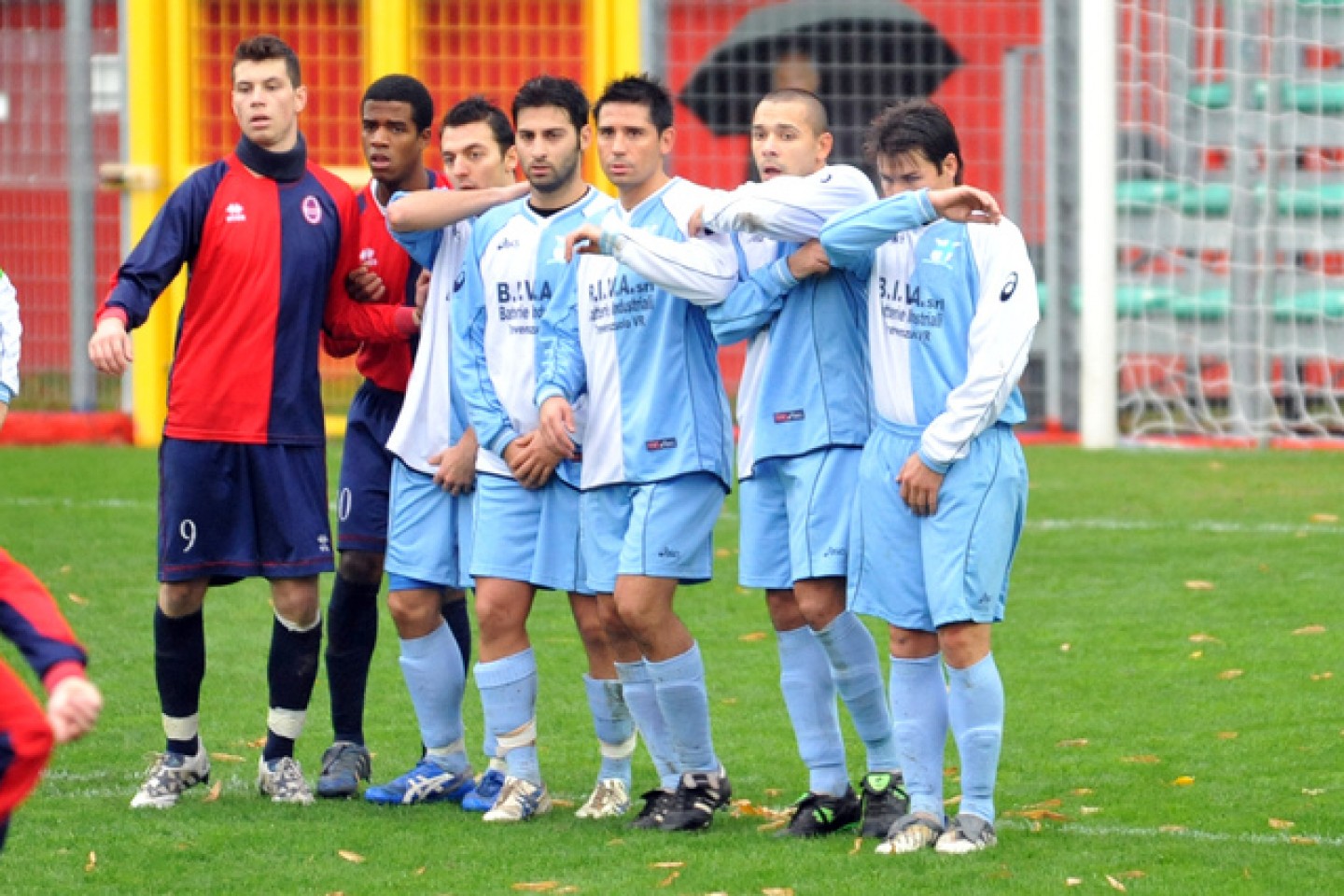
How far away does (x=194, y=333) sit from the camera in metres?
6.27

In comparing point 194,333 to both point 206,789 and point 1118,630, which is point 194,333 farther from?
point 1118,630

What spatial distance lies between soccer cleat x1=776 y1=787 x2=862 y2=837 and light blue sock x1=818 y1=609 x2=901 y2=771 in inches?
4.9

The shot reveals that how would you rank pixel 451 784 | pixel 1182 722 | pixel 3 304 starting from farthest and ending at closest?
pixel 1182 722
pixel 451 784
pixel 3 304

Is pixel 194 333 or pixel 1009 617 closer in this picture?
pixel 194 333

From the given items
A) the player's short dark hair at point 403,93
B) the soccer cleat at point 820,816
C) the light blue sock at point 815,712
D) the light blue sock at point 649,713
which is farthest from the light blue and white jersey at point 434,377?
the soccer cleat at point 820,816

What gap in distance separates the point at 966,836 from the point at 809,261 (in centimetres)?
150

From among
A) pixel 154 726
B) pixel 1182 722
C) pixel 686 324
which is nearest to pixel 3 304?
pixel 686 324

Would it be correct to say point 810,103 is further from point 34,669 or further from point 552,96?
A: point 34,669

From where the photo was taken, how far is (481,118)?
6.39m

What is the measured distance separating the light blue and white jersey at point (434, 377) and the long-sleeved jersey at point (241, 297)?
0.27 metres

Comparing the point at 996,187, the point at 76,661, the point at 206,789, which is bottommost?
the point at 206,789

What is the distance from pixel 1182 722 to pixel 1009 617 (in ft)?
5.79

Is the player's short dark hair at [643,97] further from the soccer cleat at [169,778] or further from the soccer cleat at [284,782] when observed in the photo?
the soccer cleat at [169,778]

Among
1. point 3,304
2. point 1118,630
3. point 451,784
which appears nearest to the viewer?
point 3,304
